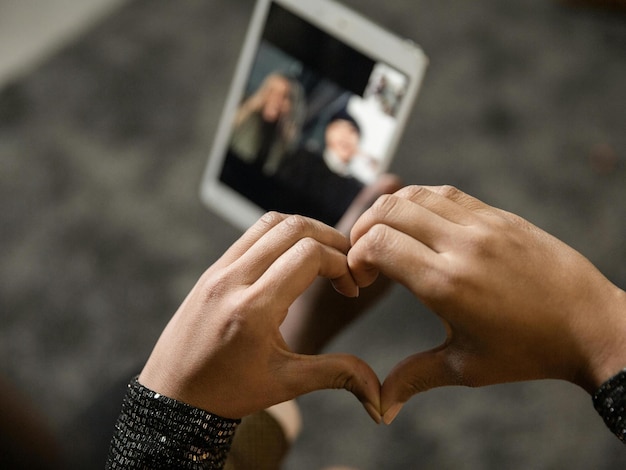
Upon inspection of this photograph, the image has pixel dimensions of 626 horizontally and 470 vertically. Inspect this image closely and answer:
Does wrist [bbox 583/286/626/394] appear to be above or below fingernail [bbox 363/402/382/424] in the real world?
above

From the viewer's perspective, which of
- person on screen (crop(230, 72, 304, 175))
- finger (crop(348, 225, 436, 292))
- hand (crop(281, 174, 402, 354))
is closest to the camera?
finger (crop(348, 225, 436, 292))

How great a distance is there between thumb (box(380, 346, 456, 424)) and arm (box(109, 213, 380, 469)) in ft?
0.05

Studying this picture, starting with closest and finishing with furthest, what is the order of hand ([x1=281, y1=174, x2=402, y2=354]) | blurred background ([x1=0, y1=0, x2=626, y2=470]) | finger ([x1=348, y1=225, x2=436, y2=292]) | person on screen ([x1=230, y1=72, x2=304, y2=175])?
1. finger ([x1=348, y1=225, x2=436, y2=292])
2. hand ([x1=281, y1=174, x2=402, y2=354])
3. person on screen ([x1=230, y1=72, x2=304, y2=175])
4. blurred background ([x1=0, y1=0, x2=626, y2=470])

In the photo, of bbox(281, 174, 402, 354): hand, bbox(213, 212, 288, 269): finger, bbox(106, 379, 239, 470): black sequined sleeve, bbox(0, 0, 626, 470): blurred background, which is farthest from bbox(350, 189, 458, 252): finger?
bbox(0, 0, 626, 470): blurred background

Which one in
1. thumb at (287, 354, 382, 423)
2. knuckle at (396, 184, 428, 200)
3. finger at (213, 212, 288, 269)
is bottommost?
thumb at (287, 354, 382, 423)

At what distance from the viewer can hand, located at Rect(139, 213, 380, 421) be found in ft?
2.15

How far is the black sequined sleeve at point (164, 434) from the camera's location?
0.68 meters

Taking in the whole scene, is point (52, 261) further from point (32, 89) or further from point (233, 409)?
point (233, 409)

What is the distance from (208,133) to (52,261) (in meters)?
0.42

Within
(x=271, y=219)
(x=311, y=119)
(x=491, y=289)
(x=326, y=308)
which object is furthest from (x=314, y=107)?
(x=491, y=289)

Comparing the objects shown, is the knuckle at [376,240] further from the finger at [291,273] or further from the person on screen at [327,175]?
the person on screen at [327,175]

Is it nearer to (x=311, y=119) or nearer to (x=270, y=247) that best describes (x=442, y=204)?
(x=270, y=247)

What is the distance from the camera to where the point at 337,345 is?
143cm

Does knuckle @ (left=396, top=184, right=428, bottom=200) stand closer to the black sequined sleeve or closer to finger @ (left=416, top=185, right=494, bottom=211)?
finger @ (left=416, top=185, right=494, bottom=211)
